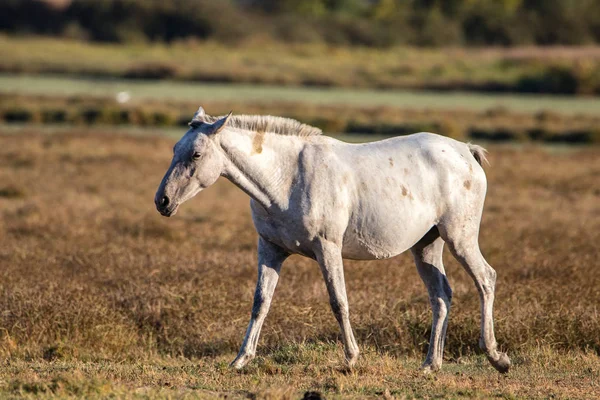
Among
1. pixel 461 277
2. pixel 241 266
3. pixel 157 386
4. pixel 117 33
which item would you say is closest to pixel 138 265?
pixel 241 266

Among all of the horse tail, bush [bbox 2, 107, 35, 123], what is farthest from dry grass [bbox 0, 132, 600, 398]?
bush [bbox 2, 107, 35, 123]

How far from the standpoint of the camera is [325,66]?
56531 millimetres

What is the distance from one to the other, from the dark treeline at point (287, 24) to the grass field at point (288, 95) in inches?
993

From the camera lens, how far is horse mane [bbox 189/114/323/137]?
7.97m

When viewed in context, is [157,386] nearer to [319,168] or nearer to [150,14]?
[319,168]

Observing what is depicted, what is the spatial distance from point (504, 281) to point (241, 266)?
3134 millimetres

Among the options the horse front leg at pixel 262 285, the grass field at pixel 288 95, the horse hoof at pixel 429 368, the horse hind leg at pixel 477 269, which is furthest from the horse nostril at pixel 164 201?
the grass field at pixel 288 95

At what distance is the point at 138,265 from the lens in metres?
11.9

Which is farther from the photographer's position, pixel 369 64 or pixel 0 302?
pixel 369 64

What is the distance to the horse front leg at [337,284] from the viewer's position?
8.01 metres

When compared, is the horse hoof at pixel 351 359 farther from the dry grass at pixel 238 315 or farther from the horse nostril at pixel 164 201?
the horse nostril at pixel 164 201

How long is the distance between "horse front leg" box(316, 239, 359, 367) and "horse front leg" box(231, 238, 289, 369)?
0.44 meters

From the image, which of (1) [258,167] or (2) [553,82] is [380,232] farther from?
(2) [553,82]

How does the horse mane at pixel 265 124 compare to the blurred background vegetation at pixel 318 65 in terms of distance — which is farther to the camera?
the blurred background vegetation at pixel 318 65
